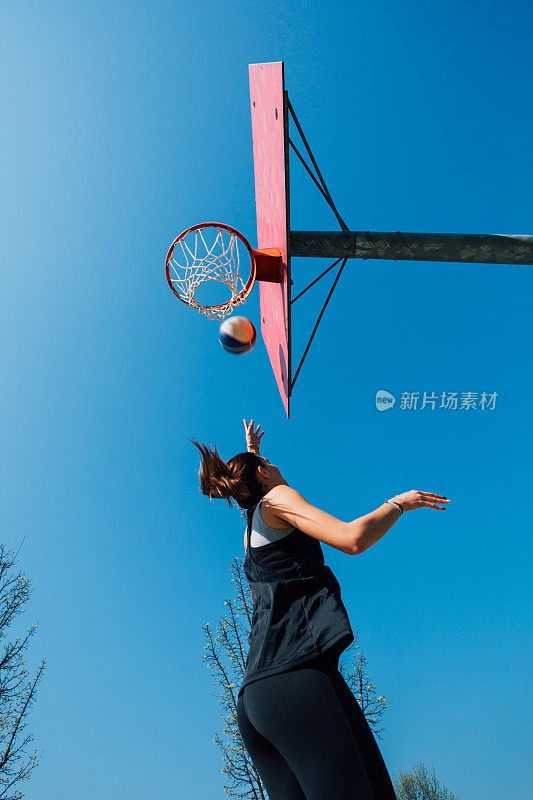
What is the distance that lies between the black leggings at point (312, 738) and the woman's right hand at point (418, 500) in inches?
21.7

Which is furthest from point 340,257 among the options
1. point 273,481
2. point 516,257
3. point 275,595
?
point 275,595

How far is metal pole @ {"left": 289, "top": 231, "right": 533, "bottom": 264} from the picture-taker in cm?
364

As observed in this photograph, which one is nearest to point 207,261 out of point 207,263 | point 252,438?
point 207,263

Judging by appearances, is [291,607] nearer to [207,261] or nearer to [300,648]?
[300,648]

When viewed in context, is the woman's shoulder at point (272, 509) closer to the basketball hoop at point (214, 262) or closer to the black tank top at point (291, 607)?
the black tank top at point (291, 607)

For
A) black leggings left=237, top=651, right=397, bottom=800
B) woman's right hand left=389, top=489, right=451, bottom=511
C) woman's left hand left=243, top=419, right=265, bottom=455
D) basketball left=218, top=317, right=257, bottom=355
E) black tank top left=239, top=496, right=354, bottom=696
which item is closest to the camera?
black leggings left=237, top=651, right=397, bottom=800

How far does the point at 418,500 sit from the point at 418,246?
2.23m

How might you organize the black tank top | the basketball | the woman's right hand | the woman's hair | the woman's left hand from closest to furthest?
the black tank top < the woman's right hand < the woman's hair < the woman's left hand < the basketball

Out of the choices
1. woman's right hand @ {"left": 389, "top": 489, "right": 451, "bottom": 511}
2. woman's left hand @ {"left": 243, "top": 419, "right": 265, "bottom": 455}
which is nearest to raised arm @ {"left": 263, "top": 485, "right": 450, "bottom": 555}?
woman's right hand @ {"left": 389, "top": 489, "right": 451, "bottom": 511}

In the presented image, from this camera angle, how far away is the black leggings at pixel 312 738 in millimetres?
1576

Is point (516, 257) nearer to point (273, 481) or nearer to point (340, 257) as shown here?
point (340, 257)

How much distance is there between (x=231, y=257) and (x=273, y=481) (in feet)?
11.0

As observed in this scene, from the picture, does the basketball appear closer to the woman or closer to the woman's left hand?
the woman's left hand

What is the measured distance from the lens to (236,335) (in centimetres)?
469
